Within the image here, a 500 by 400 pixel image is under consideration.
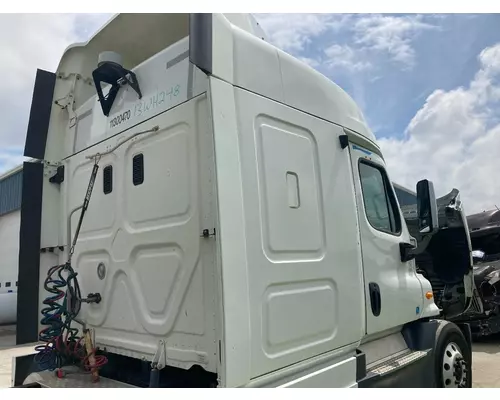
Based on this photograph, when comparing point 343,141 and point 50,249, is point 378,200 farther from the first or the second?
point 50,249

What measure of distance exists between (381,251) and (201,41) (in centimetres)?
221

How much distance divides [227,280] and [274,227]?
0.55 m

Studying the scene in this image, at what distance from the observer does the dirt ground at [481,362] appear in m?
5.83

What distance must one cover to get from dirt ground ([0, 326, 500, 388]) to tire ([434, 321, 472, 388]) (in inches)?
71.8

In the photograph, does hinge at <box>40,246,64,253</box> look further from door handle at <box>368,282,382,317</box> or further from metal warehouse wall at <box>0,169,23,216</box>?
metal warehouse wall at <box>0,169,23,216</box>

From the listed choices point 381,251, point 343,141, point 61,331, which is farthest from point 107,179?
point 381,251

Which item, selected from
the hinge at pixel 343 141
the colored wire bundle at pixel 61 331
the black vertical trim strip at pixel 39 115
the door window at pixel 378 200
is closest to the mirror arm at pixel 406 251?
the door window at pixel 378 200

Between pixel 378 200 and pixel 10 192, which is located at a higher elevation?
pixel 10 192

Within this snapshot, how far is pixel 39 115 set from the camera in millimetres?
3918

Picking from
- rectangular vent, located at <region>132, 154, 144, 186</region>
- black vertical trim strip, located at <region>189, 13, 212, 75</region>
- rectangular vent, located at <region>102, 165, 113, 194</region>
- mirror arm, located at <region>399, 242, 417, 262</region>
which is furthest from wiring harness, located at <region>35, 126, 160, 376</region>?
mirror arm, located at <region>399, 242, 417, 262</region>

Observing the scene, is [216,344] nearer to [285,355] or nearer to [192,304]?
[192,304]

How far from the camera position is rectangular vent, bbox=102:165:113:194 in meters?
3.42

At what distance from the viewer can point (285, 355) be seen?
8.86 ft

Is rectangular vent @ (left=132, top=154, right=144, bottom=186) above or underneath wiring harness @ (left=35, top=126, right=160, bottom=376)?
above
